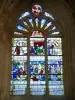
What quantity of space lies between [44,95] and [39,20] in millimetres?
3444

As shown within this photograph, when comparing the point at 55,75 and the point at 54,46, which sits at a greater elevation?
the point at 54,46

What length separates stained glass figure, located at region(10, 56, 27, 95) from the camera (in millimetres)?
13188

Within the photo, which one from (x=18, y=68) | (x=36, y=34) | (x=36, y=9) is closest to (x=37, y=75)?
(x=18, y=68)

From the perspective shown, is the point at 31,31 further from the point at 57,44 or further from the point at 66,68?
the point at 66,68

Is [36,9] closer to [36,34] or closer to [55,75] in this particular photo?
[36,34]

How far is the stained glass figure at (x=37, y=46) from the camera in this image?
13796 mm

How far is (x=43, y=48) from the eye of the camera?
1387 cm

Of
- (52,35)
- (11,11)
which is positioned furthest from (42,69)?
(11,11)

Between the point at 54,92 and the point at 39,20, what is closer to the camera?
the point at 54,92

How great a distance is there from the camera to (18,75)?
44.3 ft

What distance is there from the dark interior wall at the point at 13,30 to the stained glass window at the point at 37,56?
258mm

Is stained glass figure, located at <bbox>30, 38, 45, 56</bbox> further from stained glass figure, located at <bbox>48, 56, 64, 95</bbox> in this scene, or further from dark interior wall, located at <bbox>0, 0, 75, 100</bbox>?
dark interior wall, located at <bbox>0, 0, 75, 100</bbox>

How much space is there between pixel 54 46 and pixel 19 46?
5.02 ft

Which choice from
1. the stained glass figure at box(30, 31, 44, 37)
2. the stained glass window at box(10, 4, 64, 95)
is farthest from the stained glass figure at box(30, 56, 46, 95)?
the stained glass figure at box(30, 31, 44, 37)
